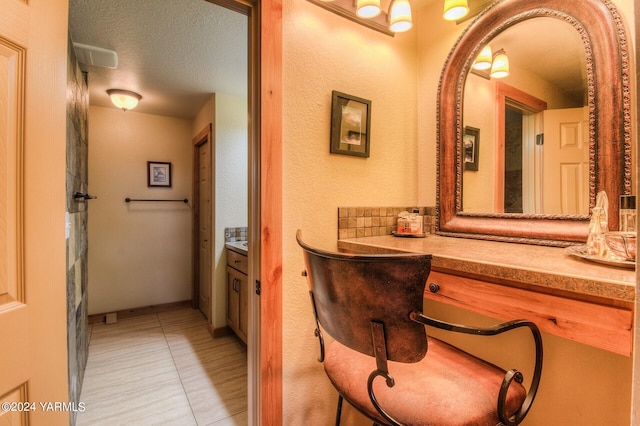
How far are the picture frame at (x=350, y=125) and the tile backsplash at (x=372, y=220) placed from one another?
0.30 metres

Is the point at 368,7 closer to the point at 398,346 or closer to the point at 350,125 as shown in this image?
the point at 350,125

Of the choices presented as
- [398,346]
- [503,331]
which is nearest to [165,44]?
[398,346]

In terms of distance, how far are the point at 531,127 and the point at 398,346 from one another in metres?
1.19

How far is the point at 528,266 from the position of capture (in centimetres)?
75

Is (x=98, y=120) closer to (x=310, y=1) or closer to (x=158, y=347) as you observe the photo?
(x=158, y=347)

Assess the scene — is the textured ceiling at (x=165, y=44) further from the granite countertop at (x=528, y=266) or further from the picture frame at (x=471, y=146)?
the granite countertop at (x=528, y=266)

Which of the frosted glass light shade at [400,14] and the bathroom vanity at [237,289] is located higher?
the frosted glass light shade at [400,14]

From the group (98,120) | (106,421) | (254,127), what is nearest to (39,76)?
(254,127)

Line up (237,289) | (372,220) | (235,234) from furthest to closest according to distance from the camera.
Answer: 1. (235,234)
2. (237,289)
3. (372,220)

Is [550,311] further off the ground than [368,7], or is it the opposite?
[368,7]

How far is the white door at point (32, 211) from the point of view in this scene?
65cm

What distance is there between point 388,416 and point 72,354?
1.77m

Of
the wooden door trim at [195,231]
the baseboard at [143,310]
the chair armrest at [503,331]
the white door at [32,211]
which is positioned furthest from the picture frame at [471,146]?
the baseboard at [143,310]

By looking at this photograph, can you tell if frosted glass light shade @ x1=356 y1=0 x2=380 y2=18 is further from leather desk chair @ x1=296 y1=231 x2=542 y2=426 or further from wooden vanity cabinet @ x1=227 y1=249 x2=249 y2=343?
wooden vanity cabinet @ x1=227 y1=249 x2=249 y2=343
